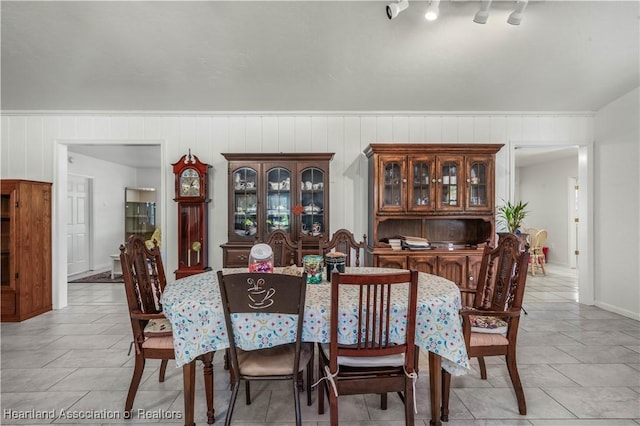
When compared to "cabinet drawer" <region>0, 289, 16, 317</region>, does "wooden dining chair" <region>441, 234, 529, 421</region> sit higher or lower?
higher

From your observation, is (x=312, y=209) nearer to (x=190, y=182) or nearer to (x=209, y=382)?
(x=190, y=182)

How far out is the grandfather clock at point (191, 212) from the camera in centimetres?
405

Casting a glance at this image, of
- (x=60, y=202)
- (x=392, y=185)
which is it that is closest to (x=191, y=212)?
(x=60, y=202)

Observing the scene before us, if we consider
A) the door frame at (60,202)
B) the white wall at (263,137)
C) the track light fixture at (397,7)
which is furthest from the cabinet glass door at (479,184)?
the door frame at (60,202)

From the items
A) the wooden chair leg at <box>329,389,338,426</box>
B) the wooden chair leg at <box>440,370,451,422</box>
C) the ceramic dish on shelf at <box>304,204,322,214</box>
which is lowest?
the wooden chair leg at <box>440,370,451,422</box>

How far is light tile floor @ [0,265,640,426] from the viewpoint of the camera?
6.66ft

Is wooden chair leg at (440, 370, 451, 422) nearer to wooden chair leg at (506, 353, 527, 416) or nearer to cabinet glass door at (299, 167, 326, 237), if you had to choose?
wooden chair leg at (506, 353, 527, 416)

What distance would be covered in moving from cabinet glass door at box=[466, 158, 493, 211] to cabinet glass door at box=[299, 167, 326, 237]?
69.1 inches

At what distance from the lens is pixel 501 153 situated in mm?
4383

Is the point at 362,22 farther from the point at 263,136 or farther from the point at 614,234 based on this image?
the point at 614,234

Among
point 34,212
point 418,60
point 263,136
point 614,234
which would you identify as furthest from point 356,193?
point 34,212

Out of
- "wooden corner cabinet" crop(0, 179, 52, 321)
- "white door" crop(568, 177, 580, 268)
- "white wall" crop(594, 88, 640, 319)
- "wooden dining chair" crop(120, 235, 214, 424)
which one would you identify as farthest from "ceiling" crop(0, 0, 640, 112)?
"white door" crop(568, 177, 580, 268)

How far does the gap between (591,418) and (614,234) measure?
3078 millimetres

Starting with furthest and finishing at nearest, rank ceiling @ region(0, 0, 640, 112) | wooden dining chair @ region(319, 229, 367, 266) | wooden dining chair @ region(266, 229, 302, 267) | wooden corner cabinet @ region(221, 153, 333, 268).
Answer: wooden corner cabinet @ region(221, 153, 333, 268)
wooden dining chair @ region(266, 229, 302, 267)
wooden dining chair @ region(319, 229, 367, 266)
ceiling @ region(0, 0, 640, 112)
